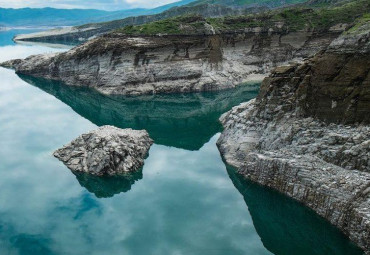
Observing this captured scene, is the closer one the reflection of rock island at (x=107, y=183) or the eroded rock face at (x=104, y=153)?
the reflection of rock island at (x=107, y=183)

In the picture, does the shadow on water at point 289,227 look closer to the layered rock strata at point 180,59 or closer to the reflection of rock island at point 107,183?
the reflection of rock island at point 107,183

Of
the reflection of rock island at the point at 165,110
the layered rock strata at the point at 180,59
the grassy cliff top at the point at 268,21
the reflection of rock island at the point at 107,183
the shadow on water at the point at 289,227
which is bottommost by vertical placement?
the reflection of rock island at the point at 165,110

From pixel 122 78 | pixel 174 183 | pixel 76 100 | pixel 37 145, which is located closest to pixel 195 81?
pixel 122 78

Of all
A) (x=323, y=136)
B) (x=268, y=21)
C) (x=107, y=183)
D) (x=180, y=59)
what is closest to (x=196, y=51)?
(x=180, y=59)

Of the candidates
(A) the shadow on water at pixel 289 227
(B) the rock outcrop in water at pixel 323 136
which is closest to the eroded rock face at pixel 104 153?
(B) the rock outcrop in water at pixel 323 136

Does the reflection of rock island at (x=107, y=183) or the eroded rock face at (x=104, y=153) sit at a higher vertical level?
the eroded rock face at (x=104, y=153)

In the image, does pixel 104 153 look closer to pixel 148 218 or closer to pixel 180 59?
pixel 148 218

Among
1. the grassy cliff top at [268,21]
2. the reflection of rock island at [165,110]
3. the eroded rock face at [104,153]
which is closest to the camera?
the eroded rock face at [104,153]
